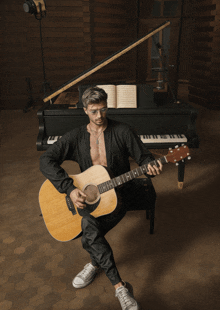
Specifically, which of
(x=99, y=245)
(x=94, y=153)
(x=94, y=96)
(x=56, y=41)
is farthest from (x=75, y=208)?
(x=56, y=41)

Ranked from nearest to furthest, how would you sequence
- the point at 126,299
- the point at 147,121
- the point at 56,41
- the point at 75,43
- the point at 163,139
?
1. the point at 126,299
2. the point at 163,139
3. the point at 147,121
4. the point at 56,41
5. the point at 75,43

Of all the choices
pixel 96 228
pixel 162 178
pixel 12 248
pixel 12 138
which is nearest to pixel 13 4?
pixel 12 138

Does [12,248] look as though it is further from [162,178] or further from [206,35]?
[206,35]

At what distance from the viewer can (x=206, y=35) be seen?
695 centimetres

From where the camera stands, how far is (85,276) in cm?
203

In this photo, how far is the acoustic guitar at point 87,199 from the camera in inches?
74.4

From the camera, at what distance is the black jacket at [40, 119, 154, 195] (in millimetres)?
2076

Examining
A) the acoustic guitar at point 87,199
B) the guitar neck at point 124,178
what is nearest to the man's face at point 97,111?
the acoustic guitar at point 87,199

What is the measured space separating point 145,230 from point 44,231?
40.7 inches

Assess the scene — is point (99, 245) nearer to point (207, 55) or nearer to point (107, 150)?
point (107, 150)

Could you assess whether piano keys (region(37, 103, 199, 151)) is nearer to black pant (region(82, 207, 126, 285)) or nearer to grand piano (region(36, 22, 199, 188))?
grand piano (region(36, 22, 199, 188))

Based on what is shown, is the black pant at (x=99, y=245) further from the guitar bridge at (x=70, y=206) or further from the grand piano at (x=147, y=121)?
the grand piano at (x=147, y=121)

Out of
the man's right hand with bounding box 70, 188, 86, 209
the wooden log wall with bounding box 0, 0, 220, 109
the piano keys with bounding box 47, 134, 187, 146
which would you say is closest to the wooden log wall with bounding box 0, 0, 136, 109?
the wooden log wall with bounding box 0, 0, 220, 109

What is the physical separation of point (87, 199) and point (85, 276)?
2.02 feet
